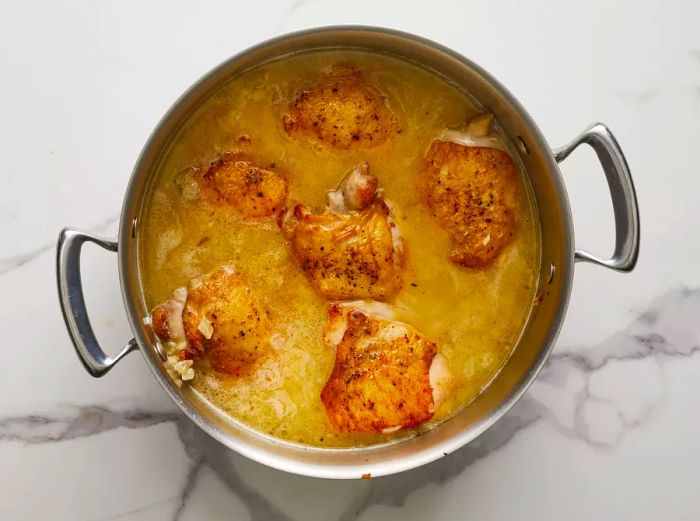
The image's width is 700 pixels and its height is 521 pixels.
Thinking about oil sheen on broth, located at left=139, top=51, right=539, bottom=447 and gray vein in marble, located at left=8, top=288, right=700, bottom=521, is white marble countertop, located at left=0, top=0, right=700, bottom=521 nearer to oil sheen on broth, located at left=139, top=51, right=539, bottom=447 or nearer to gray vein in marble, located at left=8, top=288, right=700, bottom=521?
gray vein in marble, located at left=8, top=288, right=700, bottom=521

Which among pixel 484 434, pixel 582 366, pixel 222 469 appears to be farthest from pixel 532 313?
pixel 222 469

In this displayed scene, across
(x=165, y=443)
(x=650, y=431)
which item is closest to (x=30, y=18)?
(x=165, y=443)

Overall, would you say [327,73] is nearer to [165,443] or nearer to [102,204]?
[102,204]

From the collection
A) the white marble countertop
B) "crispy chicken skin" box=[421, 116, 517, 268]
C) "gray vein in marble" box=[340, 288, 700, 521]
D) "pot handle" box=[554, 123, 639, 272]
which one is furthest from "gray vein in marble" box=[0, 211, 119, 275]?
"pot handle" box=[554, 123, 639, 272]

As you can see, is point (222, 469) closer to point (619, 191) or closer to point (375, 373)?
point (375, 373)

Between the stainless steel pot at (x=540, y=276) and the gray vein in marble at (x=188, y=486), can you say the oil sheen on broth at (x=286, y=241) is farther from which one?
the gray vein in marble at (x=188, y=486)

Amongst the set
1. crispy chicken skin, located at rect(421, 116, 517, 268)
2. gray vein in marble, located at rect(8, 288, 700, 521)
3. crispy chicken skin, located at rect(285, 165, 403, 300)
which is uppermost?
crispy chicken skin, located at rect(421, 116, 517, 268)
